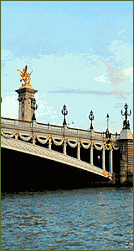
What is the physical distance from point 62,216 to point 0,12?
464 inches

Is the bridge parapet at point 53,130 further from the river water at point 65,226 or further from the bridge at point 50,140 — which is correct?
the river water at point 65,226

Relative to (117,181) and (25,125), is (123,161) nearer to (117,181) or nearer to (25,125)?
(117,181)

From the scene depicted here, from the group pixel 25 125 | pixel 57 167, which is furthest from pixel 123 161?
pixel 25 125

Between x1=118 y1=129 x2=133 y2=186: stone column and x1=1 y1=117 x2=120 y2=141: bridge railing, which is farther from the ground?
x1=1 y1=117 x2=120 y2=141: bridge railing

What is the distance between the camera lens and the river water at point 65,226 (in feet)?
49.8

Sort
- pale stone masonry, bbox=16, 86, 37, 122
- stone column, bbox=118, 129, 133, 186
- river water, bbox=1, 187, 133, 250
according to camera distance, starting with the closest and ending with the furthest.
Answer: river water, bbox=1, 187, 133, 250 → stone column, bbox=118, 129, 133, 186 → pale stone masonry, bbox=16, 86, 37, 122

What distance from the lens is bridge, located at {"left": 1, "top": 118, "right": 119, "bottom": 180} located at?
1574 inches

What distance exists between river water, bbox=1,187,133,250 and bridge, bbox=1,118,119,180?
40.9 ft

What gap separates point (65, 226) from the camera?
1895 centimetres

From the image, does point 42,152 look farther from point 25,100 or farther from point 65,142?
point 25,100

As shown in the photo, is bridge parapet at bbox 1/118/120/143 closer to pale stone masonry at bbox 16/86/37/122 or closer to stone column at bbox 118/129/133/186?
stone column at bbox 118/129/133/186

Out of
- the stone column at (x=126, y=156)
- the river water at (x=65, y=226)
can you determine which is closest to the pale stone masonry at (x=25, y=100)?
the stone column at (x=126, y=156)

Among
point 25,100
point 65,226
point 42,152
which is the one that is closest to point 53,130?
point 42,152

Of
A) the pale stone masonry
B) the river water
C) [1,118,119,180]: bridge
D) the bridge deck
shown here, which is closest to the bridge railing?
[1,118,119,180]: bridge
